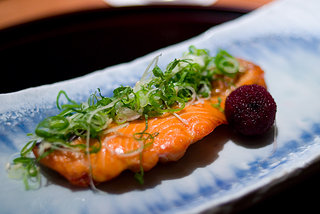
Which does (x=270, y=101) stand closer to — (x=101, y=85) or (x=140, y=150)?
(x=140, y=150)

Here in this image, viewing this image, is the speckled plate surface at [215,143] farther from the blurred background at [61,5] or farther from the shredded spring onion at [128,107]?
the blurred background at [61,5]

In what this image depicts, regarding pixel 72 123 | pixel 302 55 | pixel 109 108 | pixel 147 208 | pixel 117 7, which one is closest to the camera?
pixel 147 208

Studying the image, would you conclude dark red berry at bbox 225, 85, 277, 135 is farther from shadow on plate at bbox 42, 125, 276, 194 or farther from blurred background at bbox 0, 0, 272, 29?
blurred background at bbox 0, 0, 272, 29

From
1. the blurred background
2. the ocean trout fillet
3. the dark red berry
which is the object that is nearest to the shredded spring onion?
the ocean trout fillet

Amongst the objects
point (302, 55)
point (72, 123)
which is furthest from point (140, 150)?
point (302, 55)

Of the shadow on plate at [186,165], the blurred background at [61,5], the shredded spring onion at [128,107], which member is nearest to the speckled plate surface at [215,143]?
the shadow on plate at [186,165]
